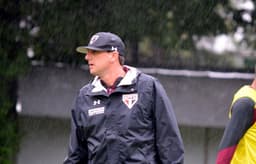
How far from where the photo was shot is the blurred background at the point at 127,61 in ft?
28.3

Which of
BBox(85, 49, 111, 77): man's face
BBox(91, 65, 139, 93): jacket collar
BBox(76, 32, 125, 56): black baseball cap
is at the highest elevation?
BBox(76, 32, 125, 56): black baseball cap

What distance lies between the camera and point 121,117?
4496mm

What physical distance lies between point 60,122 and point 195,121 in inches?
68.7

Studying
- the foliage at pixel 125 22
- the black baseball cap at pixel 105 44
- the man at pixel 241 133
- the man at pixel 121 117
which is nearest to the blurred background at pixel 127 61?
the foliage at pixel 125 22

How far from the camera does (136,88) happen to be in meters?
4.58

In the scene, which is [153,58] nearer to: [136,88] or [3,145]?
[3,145]

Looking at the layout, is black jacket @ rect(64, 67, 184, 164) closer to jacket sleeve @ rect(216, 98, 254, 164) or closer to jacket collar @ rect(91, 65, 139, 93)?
jacket collar @ rect(91, 65, 139, 93)

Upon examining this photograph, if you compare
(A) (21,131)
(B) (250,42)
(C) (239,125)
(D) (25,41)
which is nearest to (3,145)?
(A) (21,131)

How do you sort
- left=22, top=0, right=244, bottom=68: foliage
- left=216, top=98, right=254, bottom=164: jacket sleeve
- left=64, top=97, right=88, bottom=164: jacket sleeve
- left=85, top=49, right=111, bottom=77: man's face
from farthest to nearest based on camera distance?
left=22, top=0, right=244, bottom=68: foliage < left=64, top=97, right=88, bottom=164: jacket sleeve < left=85, top=49, right=111, bottom=77: man's face < left=216, top=98, right=254, bottom=164: jacket sleeve

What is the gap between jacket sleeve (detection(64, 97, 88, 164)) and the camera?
471 cm

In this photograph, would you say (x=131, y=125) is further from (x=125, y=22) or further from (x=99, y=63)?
(x=125, y=22)

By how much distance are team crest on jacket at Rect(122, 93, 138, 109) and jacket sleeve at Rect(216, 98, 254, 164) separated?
24.0 inches

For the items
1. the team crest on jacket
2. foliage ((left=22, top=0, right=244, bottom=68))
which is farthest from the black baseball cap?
foliage ((left=22, top=0, right=244, bottom=68))

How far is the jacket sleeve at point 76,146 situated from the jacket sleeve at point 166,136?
0.54m
